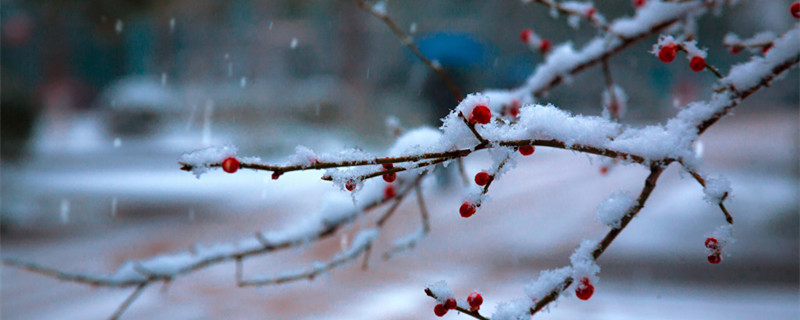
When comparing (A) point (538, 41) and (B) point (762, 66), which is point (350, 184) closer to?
(B) point (762, 66)

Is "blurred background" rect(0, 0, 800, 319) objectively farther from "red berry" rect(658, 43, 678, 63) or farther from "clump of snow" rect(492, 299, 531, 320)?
"clump of snow" rect(492, 299, 531, 320)

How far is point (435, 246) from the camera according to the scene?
20.4 feet

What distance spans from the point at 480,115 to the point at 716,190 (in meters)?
0.41

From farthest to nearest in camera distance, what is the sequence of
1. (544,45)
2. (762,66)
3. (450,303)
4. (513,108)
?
(544,45)
(513,108)
(762,66)
(450,303)

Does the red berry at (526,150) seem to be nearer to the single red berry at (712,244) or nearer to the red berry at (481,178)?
the red berry at (481,178)

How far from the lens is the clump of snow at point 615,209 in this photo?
91cm

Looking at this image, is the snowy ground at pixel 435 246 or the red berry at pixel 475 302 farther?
the snowy ground at pixel 435 246

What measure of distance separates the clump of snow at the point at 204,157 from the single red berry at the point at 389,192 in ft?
2.90

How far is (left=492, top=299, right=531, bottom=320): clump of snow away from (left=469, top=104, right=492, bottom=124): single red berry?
1.02 ft

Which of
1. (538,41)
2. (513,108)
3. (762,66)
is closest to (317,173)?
(538,41)

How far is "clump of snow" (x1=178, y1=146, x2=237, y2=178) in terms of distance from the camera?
77 centimetres

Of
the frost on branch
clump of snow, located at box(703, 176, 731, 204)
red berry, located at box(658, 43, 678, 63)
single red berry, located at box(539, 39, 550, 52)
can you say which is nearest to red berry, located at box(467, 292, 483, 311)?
clump of snow, located at box(703, 176, 731, 204)

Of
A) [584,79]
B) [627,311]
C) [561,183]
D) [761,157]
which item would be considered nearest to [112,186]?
[561,183]

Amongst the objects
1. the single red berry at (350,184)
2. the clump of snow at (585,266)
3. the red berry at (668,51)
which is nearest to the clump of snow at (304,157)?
the single red berry at (350,184)
